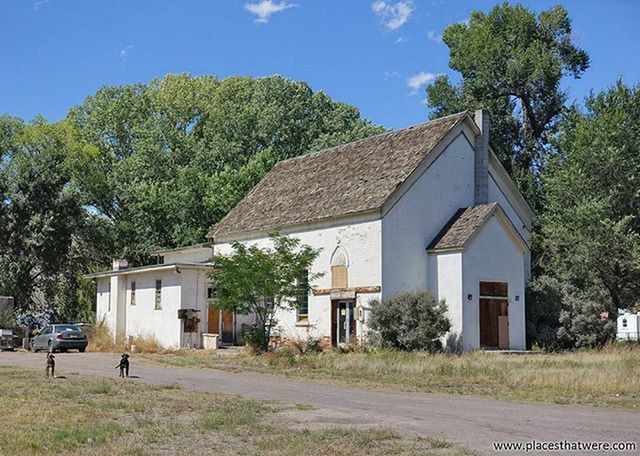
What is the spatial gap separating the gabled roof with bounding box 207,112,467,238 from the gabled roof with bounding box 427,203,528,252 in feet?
10.5

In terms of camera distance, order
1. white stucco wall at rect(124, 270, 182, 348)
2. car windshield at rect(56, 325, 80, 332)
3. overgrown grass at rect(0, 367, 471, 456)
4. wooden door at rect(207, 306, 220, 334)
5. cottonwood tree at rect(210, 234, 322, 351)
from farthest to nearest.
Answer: wooden door at rect(207, 306, 220, 334)
white stucco wall at rect(124, 270, 182, 348)
car windshield at rect(56, 325, 80, 332)
cottonwood tree at rect(210, 234, 322, 351)
overgrown grass at rect(0, 367, 471, 456)

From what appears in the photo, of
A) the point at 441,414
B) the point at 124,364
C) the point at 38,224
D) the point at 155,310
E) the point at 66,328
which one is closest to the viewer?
the point at 441,414

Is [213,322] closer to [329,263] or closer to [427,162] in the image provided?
[329,263]

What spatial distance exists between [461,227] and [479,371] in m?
11.4

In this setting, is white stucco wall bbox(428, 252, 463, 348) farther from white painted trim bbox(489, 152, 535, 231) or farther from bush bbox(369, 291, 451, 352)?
white painted trim bbox(489, 152, 535, 231)

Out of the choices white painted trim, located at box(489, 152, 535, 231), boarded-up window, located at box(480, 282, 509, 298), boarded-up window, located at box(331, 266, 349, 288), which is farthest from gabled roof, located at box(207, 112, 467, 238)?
boarded-up window, located at box(480, 282, 509, 298)

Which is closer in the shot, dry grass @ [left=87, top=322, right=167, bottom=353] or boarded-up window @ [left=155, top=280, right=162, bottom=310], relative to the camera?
dry grass @ [left=87, top=322, right=167, bottom=353]

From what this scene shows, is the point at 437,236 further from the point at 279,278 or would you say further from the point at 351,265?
the point at 279,278

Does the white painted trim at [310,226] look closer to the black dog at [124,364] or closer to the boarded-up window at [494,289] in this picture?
the boarded-up window at [494,289]

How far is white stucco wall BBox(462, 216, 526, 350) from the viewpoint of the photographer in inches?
1289

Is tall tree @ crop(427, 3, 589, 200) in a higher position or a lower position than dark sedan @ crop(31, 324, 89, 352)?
higher

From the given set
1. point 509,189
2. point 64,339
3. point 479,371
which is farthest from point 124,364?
point 509,189

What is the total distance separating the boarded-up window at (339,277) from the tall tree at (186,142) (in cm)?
1918

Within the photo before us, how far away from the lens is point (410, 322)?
30.9m
